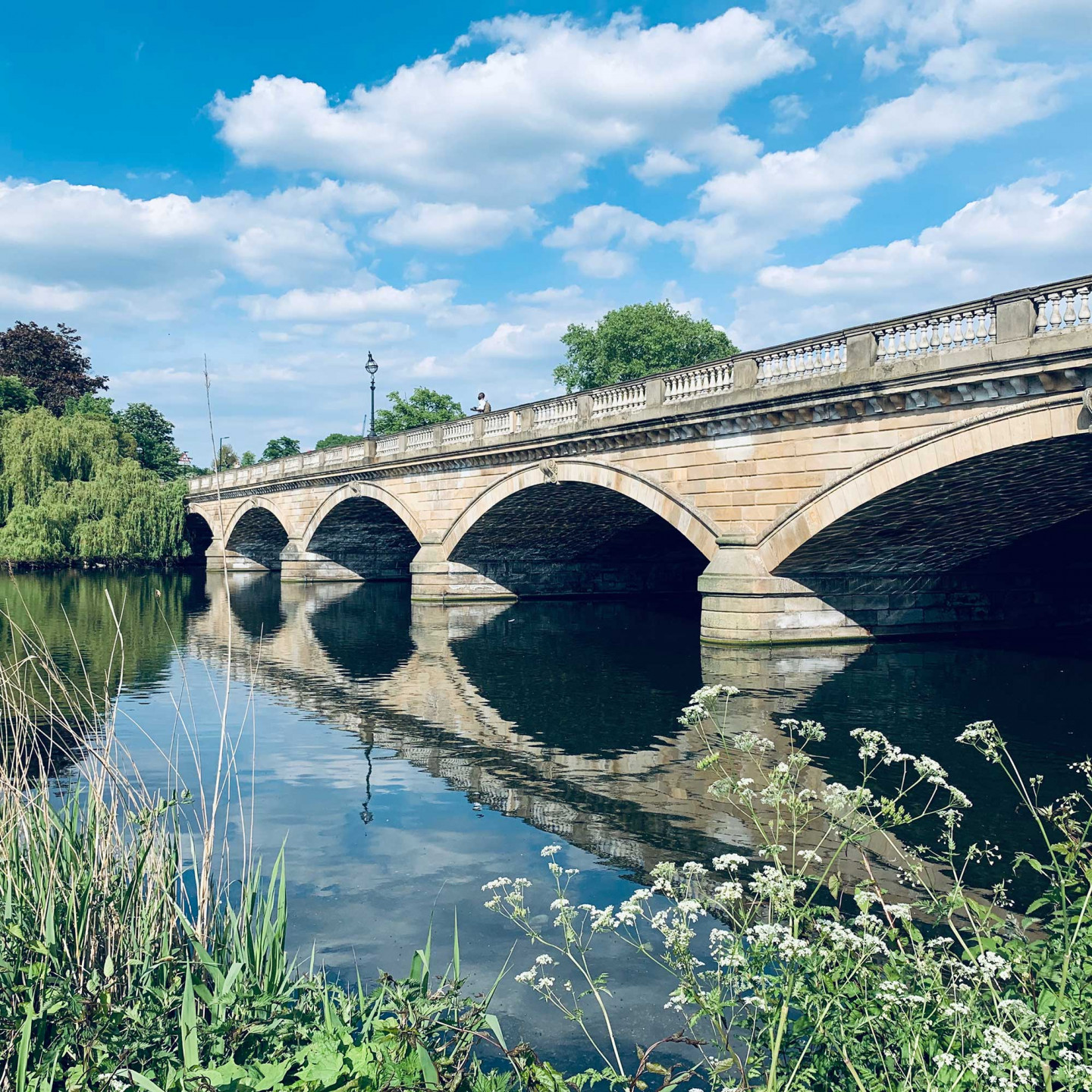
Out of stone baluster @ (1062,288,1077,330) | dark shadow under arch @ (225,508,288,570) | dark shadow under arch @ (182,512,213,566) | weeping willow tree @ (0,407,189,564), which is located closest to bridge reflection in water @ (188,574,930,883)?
stone baluster @ (1062,288,1077,330)

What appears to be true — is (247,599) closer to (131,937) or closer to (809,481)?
(809,481)

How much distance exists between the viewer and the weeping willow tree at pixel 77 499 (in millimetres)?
38688

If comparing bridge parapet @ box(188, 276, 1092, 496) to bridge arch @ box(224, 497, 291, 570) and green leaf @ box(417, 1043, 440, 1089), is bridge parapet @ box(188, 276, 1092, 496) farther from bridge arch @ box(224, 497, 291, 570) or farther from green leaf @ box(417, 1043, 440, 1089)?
bridge arch @ box(224, 497, 291, 570)

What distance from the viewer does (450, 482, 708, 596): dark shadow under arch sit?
24.9 meters

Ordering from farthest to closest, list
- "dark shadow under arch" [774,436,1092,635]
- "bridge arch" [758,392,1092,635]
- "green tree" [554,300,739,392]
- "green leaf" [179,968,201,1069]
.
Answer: "green tree" [554,300,739,392] → "dark shadow under arch" [774,436,1092,635] → "bridge arch" [758,392,1092,635] → "green leaf" [179,968,201,1069]

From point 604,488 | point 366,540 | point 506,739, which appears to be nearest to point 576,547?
point 604,488

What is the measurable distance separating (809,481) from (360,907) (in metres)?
11.9

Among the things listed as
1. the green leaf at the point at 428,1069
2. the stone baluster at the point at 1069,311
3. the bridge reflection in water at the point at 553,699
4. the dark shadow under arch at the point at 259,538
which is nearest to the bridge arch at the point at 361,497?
the bridge reflection in water at the point at 553,699

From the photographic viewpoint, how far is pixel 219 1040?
3062 mm

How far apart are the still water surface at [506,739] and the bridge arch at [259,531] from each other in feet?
66.6

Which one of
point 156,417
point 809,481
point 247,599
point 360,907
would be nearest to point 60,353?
Result: point 156,417

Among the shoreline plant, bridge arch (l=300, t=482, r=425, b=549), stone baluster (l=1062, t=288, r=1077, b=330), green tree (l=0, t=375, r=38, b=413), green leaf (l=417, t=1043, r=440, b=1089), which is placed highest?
green tree (l=0, t=375, r=38, b=413)

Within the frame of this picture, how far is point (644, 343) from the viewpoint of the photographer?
2443 inches

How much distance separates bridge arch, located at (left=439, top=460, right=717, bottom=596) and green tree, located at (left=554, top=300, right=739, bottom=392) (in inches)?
1246
